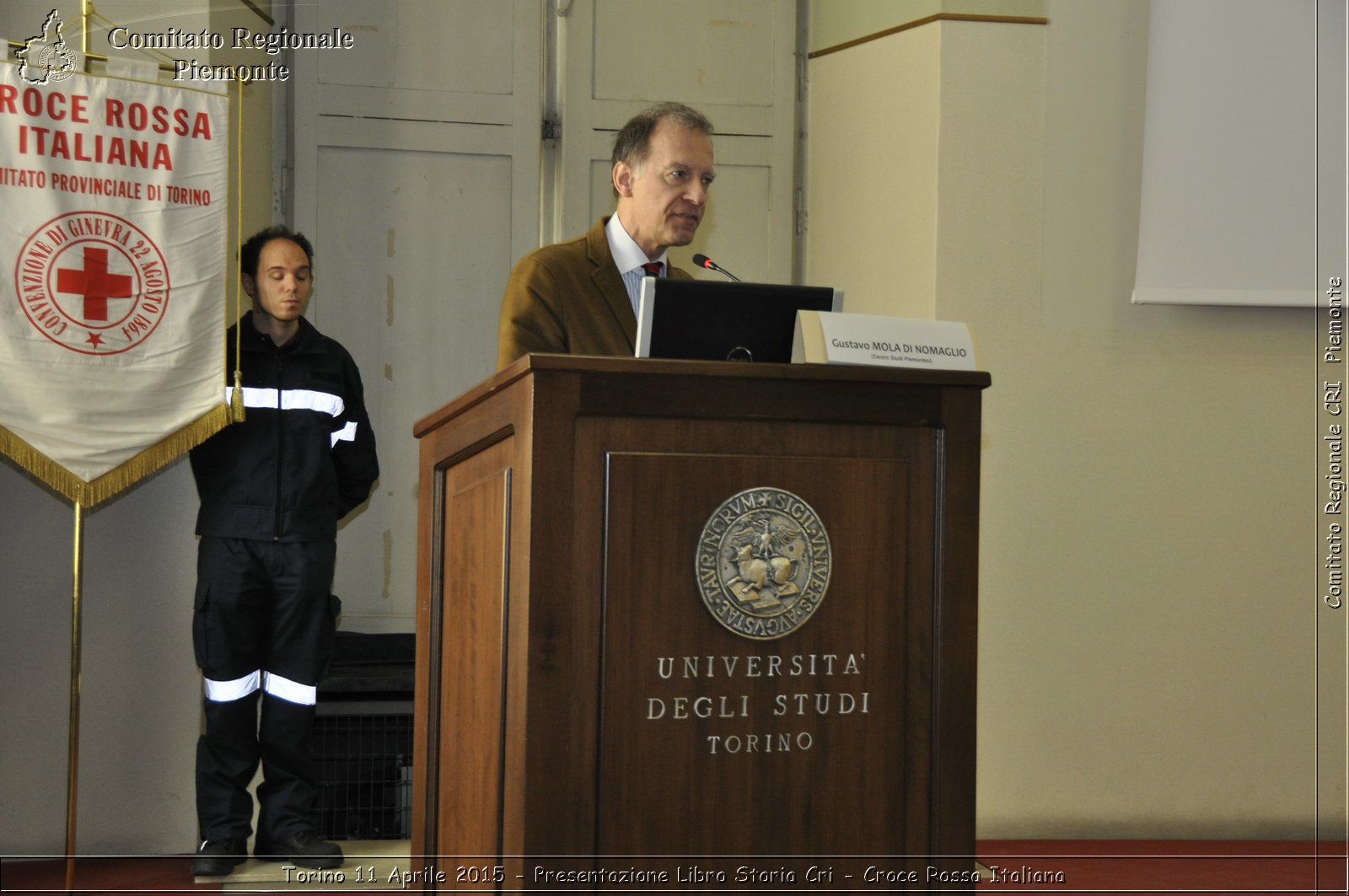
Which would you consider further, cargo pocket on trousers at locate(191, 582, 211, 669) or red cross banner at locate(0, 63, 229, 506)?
cargo pocket on trousers at locate(191, 582, 211, 669)

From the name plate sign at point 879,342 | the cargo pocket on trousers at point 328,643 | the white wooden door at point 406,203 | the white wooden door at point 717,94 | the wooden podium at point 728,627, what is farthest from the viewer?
the white wooden door at point 717,94

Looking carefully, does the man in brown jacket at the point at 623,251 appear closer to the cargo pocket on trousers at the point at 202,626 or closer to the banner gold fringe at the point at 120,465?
Answer: the banner gold fringe at the point at 120,465

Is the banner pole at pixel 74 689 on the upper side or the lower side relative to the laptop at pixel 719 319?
lower

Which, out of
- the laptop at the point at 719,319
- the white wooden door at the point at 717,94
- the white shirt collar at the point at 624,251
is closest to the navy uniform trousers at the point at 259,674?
the white shirt collar at the point at 624,251

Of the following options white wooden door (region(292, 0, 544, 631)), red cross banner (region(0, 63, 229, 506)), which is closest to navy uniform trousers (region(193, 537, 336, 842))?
red cross banner (region(0, 63, 229, 506))

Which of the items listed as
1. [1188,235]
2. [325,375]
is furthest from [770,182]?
[325,375]

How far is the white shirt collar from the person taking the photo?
2553mm

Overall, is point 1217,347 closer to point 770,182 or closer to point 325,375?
point 770,182

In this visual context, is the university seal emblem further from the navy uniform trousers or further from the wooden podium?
the navy uniform trousers

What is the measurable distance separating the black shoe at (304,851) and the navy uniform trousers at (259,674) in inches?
0.9

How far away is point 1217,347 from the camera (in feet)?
13.5

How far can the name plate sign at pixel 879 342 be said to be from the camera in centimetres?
162

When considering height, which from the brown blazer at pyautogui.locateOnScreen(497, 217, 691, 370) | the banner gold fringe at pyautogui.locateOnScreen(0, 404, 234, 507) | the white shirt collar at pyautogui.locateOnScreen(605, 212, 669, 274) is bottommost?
the banner gold fringe at pyautogui.locateOnScreen(0, 404, 234, 507)

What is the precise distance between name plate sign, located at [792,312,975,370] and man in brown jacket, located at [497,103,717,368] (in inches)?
29.7
